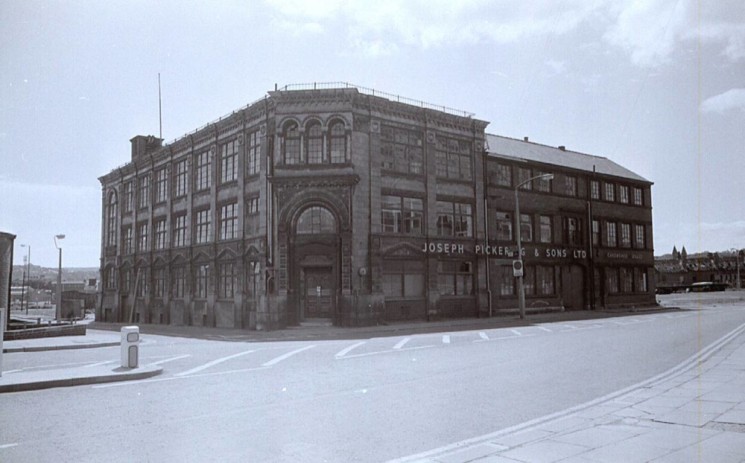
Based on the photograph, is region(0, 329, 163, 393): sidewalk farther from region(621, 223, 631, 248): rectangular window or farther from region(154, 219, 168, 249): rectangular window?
region(621, 223, 631, 248): rectangular window

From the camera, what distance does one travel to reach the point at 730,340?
18766 millimetres

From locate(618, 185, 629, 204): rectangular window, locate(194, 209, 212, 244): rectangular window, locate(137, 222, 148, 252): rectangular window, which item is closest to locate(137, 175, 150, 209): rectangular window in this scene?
locate(137, 222, 148, 252): rectangular window

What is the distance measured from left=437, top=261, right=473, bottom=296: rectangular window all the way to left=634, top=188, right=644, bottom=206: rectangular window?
72.7 ft

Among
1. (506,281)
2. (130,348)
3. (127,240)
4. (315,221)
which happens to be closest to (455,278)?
(506,281)

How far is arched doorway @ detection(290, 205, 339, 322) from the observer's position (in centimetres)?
3114

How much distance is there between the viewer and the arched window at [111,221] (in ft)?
168

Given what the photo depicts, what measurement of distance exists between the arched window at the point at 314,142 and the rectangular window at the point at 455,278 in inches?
394

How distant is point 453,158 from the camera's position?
36.7 metres

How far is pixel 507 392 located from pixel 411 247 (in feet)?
74.9

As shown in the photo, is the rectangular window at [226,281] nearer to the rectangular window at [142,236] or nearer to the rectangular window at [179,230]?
the rectangular window at [179,230]

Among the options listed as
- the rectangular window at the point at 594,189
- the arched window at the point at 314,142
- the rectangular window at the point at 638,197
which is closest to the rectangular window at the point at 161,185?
the arched window at the point at 314,142

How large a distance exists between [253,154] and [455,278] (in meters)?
14.5

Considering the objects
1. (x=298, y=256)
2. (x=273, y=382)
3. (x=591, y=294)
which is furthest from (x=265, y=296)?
(x=591, y=294)

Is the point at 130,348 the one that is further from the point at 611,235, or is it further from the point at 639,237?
the point at 639,237
